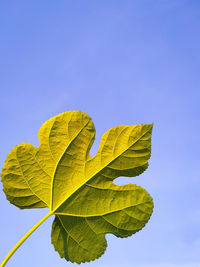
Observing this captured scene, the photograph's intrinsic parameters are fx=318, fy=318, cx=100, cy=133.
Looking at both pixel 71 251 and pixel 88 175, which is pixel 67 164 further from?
pixel 71 251

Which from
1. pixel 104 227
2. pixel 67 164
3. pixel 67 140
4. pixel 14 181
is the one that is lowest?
pixel 104 227

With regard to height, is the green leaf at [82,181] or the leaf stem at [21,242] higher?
the green leaf at [82,181]

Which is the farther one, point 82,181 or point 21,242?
point 82,181

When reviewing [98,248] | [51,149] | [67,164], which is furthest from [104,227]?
[51,149]

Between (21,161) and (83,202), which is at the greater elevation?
(21,161)

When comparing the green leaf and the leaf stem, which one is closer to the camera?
the leaf stem

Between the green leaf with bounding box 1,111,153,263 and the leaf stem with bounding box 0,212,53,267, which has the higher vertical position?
the green leaf with bounding box 1,111,153,263

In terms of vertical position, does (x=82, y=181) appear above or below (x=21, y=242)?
above
